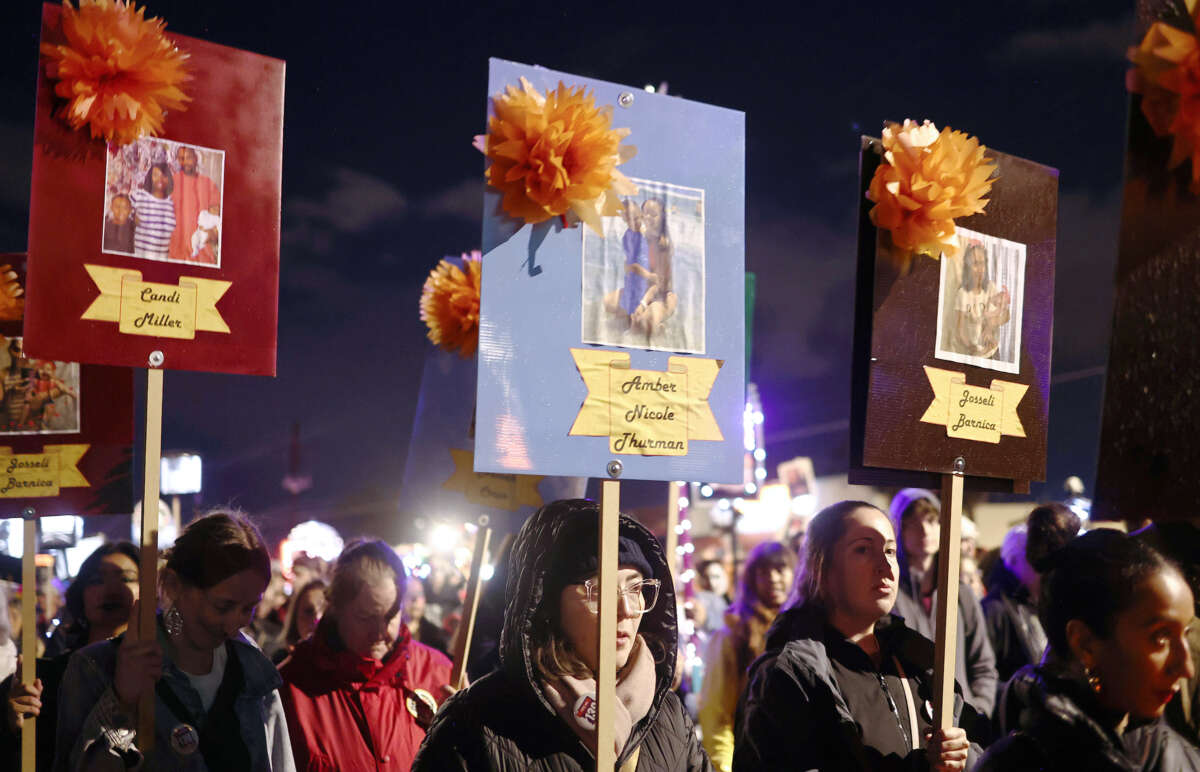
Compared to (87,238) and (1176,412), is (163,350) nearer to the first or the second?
(87,238)

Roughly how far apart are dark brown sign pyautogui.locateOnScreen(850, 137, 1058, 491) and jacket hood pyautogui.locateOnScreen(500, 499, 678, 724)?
1.95 feet

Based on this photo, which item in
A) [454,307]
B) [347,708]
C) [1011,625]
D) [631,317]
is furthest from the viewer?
[1011,625]

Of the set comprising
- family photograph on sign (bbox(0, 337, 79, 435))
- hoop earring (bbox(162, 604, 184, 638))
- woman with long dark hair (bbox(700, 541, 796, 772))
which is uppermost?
family photograph on sign (bbox(0, 337, 79, 435))

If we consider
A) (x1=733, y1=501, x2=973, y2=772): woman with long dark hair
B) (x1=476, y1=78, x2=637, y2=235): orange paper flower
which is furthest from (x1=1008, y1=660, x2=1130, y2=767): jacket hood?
(x1=476, y1=78, x2=637, y2=235): orange paper flower

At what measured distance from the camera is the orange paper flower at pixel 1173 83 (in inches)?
67.9

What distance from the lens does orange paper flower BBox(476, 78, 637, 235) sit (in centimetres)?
228

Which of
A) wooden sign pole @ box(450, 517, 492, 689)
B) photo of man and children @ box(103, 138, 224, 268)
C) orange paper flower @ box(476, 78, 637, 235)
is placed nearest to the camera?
orange paper flower @ box(476, 78, 637, 235)

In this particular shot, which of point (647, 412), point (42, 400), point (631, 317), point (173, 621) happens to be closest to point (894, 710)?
point (647, 412)

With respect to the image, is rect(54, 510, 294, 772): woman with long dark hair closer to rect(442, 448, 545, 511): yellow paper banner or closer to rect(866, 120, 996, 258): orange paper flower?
rect(442, 448, 545, 511): yellow paper banner

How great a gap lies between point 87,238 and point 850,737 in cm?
246

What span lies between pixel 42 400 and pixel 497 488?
1.78 metres

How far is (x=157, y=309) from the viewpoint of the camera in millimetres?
2695

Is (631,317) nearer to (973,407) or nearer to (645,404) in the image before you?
(645,404)

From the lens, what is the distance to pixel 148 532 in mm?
2572
